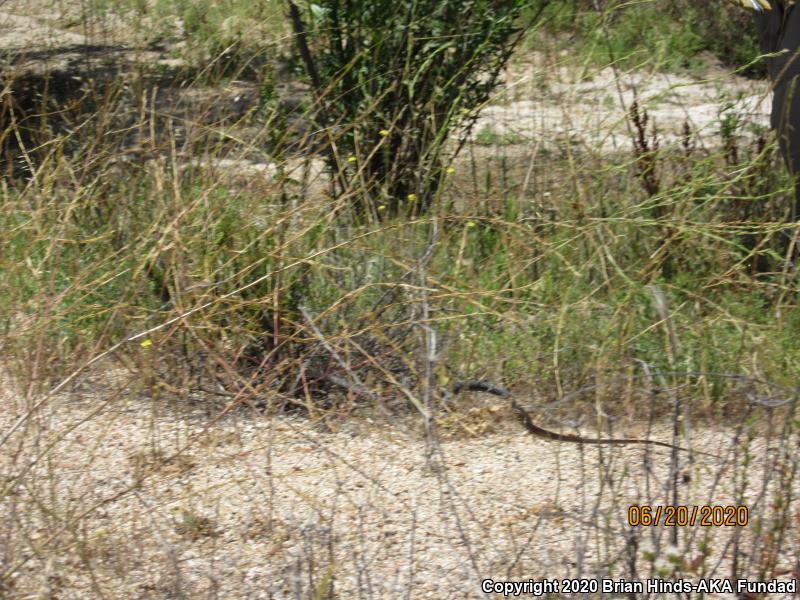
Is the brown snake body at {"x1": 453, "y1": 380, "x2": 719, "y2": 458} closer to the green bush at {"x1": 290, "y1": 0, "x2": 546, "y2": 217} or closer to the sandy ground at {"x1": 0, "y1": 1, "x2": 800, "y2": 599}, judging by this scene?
the sandy ground at {"x1": 0, "y1": 1, "x2": 800, "y2": 599}

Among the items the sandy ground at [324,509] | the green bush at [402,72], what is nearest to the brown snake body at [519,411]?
the sandy ground at [324,509]

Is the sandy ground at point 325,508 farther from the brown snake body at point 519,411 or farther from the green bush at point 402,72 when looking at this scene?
the green bush at point 402,72

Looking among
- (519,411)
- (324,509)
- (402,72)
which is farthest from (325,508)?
(402,72)

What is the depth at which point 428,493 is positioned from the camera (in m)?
3.03

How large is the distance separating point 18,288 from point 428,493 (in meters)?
1.69

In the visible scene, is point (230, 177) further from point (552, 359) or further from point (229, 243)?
point (552, 359)

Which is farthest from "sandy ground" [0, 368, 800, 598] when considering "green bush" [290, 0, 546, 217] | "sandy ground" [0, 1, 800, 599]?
"green bush" [290, 0, 546, 217]

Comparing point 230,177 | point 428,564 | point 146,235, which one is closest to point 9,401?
point 146,235

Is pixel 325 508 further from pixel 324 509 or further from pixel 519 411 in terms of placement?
pixel 519 411

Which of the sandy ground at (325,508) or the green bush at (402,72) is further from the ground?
the green bush at (402,72)

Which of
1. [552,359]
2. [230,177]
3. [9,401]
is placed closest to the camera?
[9,401]

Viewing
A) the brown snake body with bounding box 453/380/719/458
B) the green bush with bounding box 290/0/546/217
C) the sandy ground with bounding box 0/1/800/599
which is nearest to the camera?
the sandy ground with bounding box 0/1/800/599

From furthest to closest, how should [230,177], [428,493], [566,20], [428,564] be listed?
[566,20] < [230,177] < [428,493] < [428,564]

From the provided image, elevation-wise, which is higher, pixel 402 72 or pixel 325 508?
pixel 402 72
